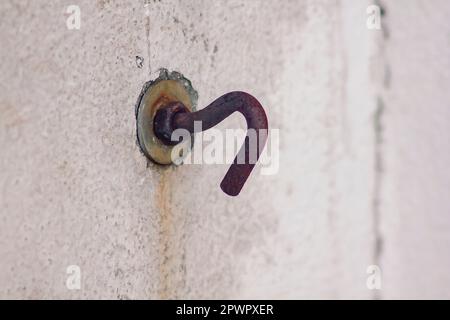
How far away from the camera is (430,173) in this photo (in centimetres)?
86

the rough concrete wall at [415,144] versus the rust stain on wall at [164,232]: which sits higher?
the rough concrete wall at [415,144]

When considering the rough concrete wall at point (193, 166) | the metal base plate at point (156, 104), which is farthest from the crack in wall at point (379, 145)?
the metal base plate at point (156, 104)

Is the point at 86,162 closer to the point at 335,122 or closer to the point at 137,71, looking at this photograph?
the point at 137,71

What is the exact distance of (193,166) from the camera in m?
0.66

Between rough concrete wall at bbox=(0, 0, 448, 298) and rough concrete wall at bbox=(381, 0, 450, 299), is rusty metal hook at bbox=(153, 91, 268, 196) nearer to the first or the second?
rough concrete wall at bbox=(0, 0, 448, 298)

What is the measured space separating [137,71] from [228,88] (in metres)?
0.15

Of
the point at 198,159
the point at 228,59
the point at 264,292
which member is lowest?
the point at 264,292

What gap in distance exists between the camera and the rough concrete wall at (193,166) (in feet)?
1.53

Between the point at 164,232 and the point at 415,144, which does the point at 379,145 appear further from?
the point at 164,232

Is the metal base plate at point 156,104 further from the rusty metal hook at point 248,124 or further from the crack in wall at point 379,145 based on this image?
the crack in wall at point 379,145

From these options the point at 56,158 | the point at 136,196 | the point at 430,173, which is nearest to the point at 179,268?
the point at 136,196

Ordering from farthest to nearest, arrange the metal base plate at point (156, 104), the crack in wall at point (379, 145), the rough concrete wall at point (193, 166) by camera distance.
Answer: the crack in wall at point (379, 145)
the metal base plate at point (156, 104)
the rough concrete wall at point (193, 166)

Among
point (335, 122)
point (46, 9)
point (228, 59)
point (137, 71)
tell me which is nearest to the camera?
point (46, 9)

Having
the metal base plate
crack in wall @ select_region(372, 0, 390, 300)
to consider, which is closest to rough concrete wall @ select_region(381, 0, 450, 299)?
crack in wall @ select_region(372, 0, 390, 300)
